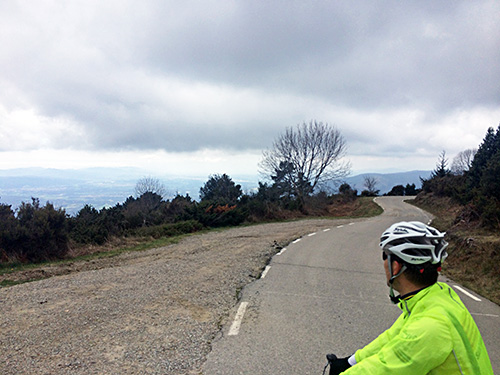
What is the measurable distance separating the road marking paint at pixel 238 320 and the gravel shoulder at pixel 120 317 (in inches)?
8.3

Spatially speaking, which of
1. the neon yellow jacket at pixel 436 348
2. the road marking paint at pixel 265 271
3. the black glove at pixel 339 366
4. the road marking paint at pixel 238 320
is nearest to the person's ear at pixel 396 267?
the neon yellow jacket at pixel 436 348

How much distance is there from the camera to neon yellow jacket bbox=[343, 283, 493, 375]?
5.47 feet

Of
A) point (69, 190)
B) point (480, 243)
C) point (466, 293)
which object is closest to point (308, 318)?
point (466, 293)

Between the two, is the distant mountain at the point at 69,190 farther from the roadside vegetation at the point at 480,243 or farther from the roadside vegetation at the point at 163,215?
the roadside vegetation at the point at 480,243

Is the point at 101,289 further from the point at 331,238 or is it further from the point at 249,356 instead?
the point at 331,238

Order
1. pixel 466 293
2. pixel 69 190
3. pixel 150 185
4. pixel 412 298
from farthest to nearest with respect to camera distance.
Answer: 1. pixel 69 190
2. pixel 150 185
3. pixel 466 293
4. pixel 412 298

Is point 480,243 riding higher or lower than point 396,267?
lower

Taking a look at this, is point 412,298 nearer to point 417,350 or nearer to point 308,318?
point 417,350

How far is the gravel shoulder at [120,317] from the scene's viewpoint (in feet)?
13.0

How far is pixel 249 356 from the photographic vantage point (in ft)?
13.8

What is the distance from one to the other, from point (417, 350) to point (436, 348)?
0.09m

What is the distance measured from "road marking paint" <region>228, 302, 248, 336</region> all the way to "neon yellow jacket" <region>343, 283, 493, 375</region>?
11.1ft

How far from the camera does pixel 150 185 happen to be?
49.4 m

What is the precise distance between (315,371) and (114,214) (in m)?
15.4
